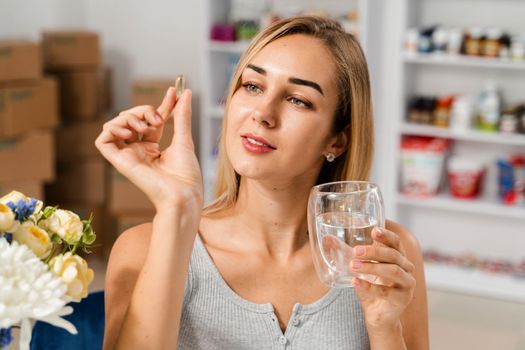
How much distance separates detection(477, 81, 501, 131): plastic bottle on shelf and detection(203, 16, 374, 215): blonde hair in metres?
2.14

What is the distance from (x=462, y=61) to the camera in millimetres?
3773

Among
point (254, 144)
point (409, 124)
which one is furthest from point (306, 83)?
point (409, 124)

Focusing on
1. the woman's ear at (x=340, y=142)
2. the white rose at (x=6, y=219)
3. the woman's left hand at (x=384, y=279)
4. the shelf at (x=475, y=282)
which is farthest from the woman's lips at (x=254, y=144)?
the shelf at (x=475, y=282)

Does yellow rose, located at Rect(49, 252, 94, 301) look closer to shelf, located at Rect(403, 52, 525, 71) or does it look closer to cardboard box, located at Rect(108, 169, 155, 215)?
shelf, located at Rect(403, 52, 525, 71)

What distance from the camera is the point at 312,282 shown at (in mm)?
1731

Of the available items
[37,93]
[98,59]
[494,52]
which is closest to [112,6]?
[98,59]

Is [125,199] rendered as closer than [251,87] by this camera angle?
No

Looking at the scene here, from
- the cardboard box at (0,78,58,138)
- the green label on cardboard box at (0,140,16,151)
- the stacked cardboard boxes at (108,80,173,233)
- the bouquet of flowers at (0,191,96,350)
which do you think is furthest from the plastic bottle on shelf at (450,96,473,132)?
the bouquet of flowers at (0,191,96,350)

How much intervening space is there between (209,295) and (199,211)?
1.03 ft

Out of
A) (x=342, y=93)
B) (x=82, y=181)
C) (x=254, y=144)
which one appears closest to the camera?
(x=254, y=144)

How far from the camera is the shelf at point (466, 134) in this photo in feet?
12.3

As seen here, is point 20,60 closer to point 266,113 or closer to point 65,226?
point 266,113

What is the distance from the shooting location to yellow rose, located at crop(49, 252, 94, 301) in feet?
3.29

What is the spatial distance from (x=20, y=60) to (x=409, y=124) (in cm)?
177
